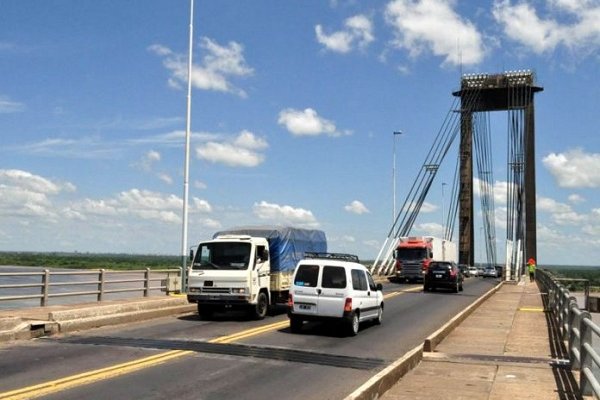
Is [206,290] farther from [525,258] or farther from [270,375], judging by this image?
[525,258]

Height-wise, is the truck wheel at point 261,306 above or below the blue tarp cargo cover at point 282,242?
below

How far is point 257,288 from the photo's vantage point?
762 inches

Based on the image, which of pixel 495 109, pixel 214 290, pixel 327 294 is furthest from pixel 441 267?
pixel 495 109

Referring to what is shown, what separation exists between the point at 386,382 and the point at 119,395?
3659mm

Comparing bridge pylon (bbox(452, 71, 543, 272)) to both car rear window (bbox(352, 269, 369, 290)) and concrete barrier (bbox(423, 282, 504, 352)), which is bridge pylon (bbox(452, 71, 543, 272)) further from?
car rear window (bbox(352, 269, 369, 290))

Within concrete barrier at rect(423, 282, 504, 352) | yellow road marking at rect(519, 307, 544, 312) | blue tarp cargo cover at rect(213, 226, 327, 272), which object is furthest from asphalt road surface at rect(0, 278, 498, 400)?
yellow road marking at rect(519, 307, 544, 312)

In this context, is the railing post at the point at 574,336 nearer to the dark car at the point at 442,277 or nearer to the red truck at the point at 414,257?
the dark car at the point at 442,277

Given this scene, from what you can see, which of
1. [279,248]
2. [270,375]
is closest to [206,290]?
[279,248]

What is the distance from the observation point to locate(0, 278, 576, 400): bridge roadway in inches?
368

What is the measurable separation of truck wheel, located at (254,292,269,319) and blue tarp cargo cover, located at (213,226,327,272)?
117 cm

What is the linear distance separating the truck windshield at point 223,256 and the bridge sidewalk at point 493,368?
6.21 meters

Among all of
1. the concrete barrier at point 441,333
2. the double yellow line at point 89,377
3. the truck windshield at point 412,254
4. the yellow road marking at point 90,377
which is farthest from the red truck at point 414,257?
the double yellow line at point 89,377

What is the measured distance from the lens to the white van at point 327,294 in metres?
16.4

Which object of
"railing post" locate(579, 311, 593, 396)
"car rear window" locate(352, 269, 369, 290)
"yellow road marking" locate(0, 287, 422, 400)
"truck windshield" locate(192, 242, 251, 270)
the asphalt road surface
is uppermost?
"truck windshield" locate(192, 242, 251, 270)
